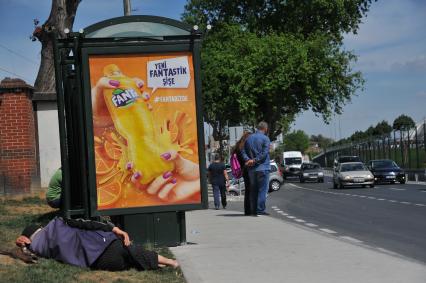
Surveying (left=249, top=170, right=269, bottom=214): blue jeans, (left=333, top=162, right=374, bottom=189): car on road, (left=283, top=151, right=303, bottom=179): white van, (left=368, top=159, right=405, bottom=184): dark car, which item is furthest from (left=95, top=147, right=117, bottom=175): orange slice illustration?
(left=283, top=151, right=303, bottom=179): white van

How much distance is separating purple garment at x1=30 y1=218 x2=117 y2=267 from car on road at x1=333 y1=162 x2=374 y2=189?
3061 cm

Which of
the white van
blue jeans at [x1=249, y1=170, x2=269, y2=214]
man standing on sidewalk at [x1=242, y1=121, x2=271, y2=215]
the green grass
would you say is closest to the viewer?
the green grass

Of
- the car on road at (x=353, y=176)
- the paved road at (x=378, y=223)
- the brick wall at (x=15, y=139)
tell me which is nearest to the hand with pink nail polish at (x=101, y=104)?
the paved road at (x=378, y=223)

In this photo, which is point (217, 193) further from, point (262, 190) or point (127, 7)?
point (262, 190)

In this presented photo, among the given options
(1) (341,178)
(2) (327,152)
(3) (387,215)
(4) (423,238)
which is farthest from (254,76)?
(2) (327,152)

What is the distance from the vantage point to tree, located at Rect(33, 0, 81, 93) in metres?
18.7

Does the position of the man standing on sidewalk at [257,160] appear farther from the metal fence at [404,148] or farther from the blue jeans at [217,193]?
the metal fence at [404,148]

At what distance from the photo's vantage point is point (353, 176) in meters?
37.3

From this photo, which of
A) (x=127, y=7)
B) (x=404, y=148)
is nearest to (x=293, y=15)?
(x=404, y=148)

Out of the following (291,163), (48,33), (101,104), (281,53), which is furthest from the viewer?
(291,163)

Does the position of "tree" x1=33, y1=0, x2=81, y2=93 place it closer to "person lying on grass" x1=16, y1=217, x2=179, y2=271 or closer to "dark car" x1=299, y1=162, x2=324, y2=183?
"person lying on grass" x1=16, y1=217, x2=179, y2=271

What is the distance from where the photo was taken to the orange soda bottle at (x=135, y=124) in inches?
361

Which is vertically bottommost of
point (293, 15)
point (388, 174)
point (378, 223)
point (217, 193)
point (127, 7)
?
point (388, 174)

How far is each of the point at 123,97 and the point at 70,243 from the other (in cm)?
232
